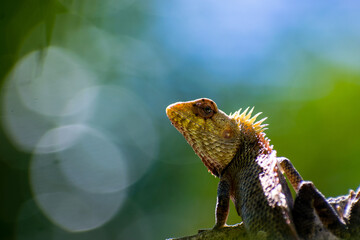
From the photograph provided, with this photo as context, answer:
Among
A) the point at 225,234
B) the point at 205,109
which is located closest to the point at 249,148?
the point at 205,109

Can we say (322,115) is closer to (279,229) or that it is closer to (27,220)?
(279,229)

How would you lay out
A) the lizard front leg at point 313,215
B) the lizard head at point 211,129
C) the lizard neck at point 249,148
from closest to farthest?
1. the lizard front leg at point 313,215
2. the lizard neck at point 249,148
3. the lizard head at point 211,129

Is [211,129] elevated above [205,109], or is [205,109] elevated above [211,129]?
[205,109]

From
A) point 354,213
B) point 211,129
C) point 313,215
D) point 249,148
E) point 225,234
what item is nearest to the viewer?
point 313,215

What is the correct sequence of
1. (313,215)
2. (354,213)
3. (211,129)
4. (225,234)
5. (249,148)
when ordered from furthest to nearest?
(211,129), (249,148), (225,234), (354,213), (313,215)

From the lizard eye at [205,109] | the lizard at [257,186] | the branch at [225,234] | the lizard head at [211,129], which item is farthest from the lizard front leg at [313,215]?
the lizard eye at [205,109]

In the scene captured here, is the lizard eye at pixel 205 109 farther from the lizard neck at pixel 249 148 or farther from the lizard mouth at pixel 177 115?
the lizard neck at pixel 249 148

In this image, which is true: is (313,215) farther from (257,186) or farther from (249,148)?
(249,148)
